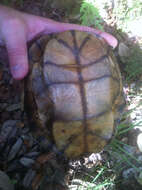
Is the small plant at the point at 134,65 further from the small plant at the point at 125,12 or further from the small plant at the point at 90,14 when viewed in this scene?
the small plant at the point at 90,14

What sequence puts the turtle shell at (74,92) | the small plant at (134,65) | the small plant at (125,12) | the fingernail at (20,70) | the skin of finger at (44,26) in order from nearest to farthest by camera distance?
the turtle shell at (74,92), the fingernail at (20,70), the skin of finger at (44,26), the small plant at (134,65), the small plant at (125,12)

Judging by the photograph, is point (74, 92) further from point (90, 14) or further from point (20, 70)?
point (90, 14)

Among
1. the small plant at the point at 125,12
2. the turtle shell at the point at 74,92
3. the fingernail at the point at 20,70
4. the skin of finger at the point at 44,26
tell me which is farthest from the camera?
the small plant at the point at 125,12

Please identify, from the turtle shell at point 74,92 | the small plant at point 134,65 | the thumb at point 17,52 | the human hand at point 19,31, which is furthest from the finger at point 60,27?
the turtle shell at point 74,92

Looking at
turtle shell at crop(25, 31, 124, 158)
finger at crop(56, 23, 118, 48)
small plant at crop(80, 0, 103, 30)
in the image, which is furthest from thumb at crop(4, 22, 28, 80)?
small plant at crop(80, 0, 103, 30)

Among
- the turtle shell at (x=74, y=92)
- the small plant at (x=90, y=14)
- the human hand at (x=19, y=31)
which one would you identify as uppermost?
the small plant at (x=90, y=14)

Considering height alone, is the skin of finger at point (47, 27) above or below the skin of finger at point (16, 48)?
above
